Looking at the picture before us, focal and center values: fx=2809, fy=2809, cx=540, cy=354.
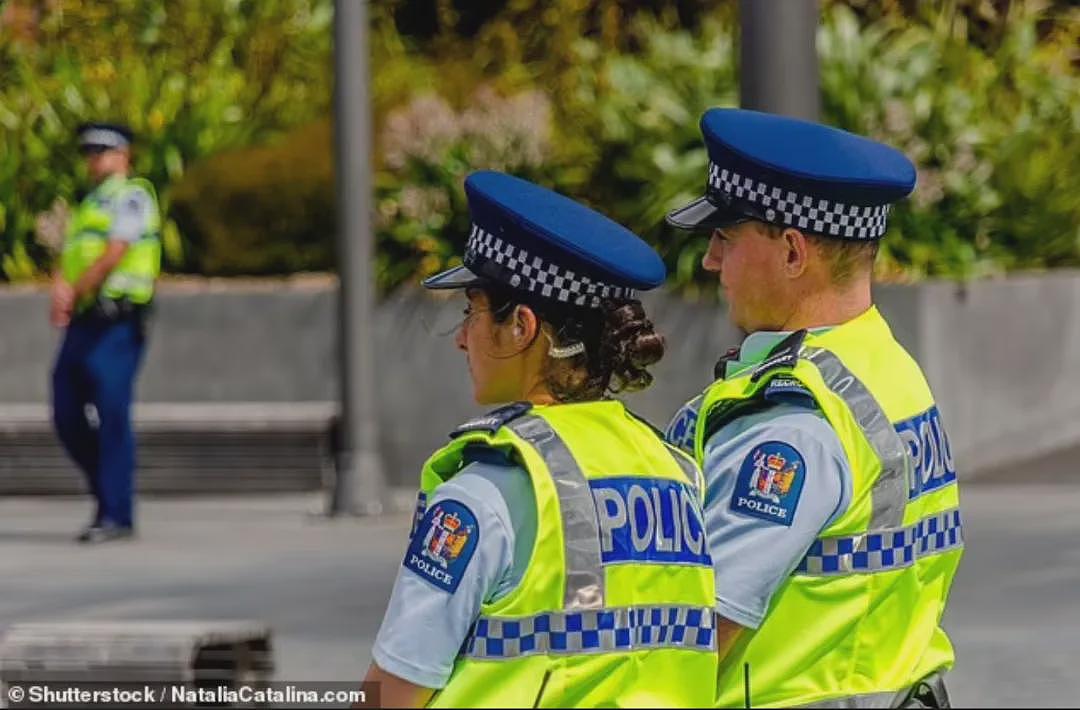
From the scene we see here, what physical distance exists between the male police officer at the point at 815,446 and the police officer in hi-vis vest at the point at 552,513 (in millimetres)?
149

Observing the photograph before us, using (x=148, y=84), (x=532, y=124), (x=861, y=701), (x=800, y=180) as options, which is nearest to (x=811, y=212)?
(x=800, y=180)

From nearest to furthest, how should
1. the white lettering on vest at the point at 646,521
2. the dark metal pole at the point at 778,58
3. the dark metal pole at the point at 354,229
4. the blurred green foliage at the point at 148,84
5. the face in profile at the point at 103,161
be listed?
the white lettering on vest at the point at 646,521
the dark metal pole at the point at 778,58
the face in profile at the point at 103,161
the dark metal pole at the point at 354,229
the blurred green foliage at the point at 148,84

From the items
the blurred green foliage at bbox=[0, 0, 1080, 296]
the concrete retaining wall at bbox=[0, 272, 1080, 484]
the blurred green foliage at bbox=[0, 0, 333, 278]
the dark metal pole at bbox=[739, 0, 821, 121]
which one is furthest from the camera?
the blurred green foliage at bbox=[0, 0, 333, 278]

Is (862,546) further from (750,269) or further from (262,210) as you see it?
(262,210)

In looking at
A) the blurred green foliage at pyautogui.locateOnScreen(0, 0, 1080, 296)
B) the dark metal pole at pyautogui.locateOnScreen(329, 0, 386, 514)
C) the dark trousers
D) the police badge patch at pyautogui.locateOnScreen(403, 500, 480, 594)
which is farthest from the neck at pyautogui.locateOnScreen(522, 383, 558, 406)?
the blurred green foliage at pyautogui.locateOnScreen(0, 0, 1080, 296)

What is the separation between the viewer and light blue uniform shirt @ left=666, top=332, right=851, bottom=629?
3.42 m

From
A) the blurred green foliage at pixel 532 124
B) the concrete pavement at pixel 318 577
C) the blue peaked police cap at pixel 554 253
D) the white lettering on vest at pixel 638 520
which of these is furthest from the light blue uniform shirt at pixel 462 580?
the blurred green foliage at pixel 532 124

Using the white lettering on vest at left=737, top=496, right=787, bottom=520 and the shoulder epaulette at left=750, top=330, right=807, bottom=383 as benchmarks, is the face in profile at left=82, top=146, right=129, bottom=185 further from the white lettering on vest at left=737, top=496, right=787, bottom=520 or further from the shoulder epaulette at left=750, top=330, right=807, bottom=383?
the white lettering on vest at left=737, top=496, right=787, bottom=520

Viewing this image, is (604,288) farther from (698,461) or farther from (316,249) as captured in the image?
(316,249)

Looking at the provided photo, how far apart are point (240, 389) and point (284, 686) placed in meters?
10.5

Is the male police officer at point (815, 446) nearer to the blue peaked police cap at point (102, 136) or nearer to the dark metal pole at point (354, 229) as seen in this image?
the blue peaked police cap at point (102, 136)

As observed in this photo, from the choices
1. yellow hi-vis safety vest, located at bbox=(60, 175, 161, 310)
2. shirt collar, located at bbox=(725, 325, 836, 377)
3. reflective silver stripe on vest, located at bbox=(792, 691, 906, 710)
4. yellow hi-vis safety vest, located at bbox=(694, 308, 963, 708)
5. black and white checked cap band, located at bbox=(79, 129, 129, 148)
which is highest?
shirt collar, located at bbox=(725, 325, 836, 377)

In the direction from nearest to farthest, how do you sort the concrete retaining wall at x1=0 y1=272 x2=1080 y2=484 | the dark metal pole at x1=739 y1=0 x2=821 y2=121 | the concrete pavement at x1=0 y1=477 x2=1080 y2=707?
the dark metal pole at x1=739 y1=0 x2=821 y2=121, the concrete pavement at x1=0 y1=477 x2=1080 y2=707, the concrete retaining wall at x1=0 y1=272 x2=1080 y2=484

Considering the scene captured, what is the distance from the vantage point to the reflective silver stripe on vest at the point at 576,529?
3113 mm
